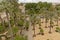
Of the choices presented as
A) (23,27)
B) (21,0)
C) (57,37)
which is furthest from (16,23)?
(21,0)

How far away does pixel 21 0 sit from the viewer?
706 inches

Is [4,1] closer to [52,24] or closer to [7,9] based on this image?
[7,9]

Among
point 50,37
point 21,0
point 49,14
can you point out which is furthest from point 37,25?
point 21,0

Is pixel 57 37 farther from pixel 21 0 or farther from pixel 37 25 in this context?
pixel 21 0

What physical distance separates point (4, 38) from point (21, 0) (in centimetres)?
912

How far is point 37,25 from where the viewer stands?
36.6 feet

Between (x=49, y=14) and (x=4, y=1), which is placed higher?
(x=4, y=1)

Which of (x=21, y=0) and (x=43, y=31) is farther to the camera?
(x=21, y=0)

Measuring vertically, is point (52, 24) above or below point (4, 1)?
below

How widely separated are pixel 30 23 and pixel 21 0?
22.2ft

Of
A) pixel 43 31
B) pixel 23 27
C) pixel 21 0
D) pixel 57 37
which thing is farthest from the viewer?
pixel 21 0

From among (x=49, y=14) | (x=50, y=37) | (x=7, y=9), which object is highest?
(x=7, y=9)

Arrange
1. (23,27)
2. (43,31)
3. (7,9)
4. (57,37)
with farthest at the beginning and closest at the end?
1. (23,27)
2. (43,31)
3. (57,37)
4. (7,9)

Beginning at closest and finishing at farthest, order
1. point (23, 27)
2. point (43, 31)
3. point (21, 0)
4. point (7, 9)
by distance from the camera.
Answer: point (7, 9) → point (43, 31) → point (23, 27) → point (21, 0)
